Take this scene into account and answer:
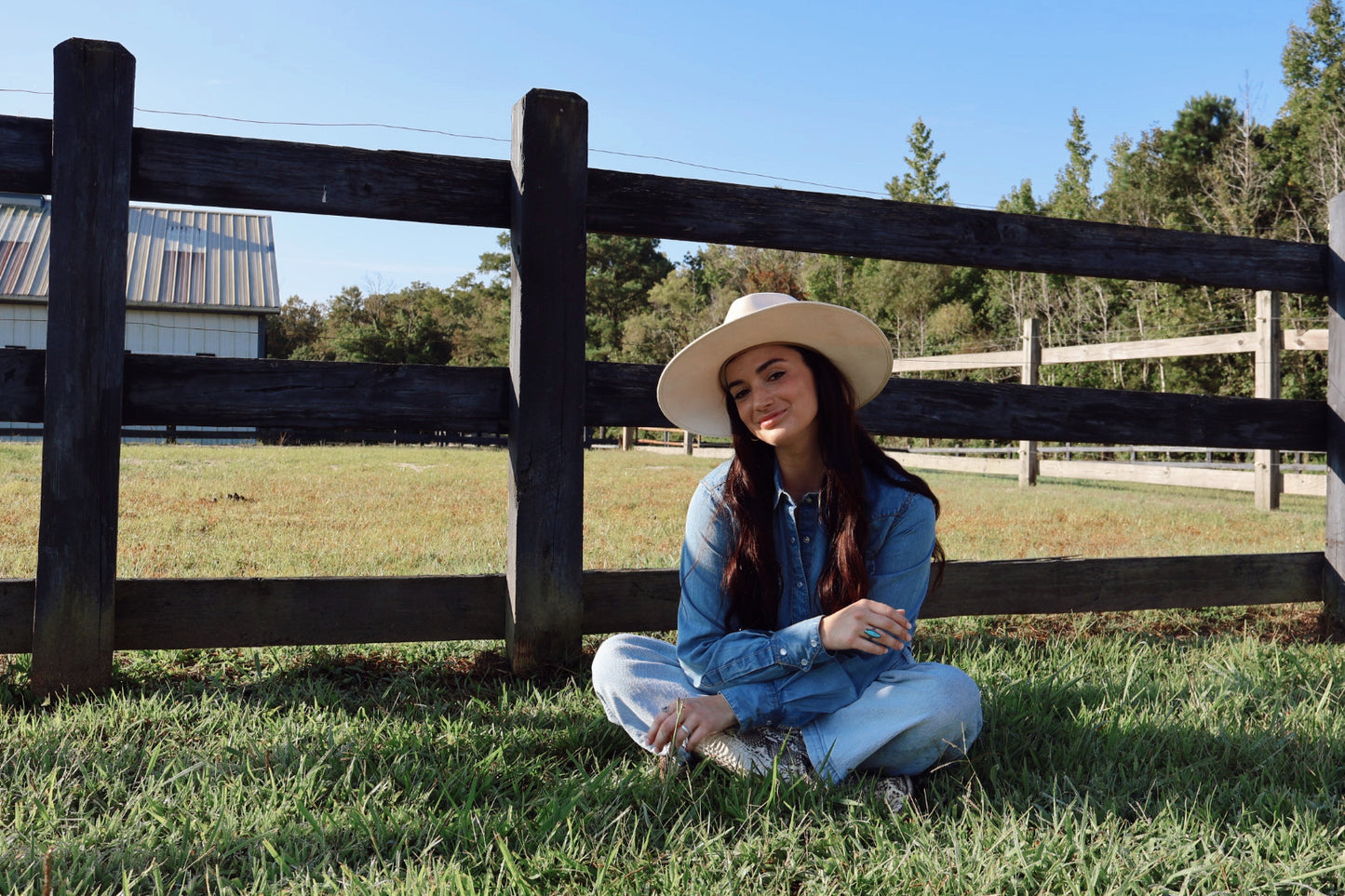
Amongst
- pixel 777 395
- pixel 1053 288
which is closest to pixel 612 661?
pixel 777 395

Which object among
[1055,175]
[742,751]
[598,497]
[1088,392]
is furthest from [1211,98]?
[742,751]

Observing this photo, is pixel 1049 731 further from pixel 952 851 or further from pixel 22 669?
pixel 22 669

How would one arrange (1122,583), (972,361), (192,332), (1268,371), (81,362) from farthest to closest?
1. (192,332)
2. (972,361)
3. (1268,371)
4. (1122,583)
5. (81,362)

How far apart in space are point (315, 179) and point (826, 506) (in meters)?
1.82

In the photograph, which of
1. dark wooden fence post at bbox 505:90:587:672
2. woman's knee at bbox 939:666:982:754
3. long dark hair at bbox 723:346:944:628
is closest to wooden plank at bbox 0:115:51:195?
dark wooden fence post at bbox 505:90:587:672

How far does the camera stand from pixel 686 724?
7.00 ft

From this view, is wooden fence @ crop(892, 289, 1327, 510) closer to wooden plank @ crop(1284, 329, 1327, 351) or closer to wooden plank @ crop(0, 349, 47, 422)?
wooden plank @ crop(1284, 329, 1327, 351)

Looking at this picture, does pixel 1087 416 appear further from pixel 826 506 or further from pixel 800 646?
pixel 800 646

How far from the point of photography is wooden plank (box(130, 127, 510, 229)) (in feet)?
9.10

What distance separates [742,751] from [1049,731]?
86 centimetres

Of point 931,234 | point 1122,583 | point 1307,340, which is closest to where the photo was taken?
point 931,234

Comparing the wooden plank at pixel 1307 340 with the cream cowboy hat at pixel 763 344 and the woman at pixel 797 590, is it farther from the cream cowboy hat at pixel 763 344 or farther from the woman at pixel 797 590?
the woman at pixel 797 590

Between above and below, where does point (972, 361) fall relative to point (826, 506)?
above

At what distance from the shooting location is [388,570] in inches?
191
